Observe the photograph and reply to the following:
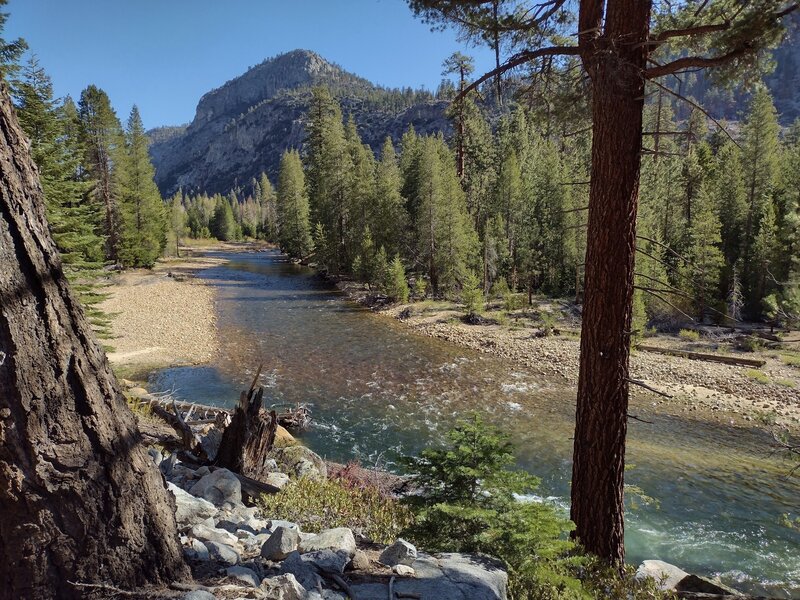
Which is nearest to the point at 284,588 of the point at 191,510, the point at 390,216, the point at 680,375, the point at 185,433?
the point at 191,510

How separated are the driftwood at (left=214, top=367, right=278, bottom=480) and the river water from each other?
8.58 feet

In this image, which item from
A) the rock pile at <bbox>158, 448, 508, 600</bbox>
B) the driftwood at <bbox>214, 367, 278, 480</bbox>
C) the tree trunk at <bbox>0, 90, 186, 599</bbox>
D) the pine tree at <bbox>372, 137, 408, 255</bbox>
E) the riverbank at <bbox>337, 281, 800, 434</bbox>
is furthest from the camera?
the pine tree at <bbox>372, 137, 408, 255</bbox>

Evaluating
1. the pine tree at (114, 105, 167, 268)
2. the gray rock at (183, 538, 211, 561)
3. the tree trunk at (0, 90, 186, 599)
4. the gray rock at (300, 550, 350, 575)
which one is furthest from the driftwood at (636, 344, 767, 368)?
the pine tree at (114, 105, 167, 268)

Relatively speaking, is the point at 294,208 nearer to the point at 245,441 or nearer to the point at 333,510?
the point at 245,441

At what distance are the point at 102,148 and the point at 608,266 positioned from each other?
44.0m

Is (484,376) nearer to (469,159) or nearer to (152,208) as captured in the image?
(469,159)

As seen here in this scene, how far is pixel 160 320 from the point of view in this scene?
79.7 feet

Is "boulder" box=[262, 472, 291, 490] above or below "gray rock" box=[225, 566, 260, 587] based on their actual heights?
below

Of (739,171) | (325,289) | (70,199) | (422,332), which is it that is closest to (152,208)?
(325,289)

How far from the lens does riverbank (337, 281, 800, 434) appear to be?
15.5 m

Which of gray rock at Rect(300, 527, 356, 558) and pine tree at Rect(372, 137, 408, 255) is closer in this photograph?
gray rock at Rect(300, 527, 356, 558)

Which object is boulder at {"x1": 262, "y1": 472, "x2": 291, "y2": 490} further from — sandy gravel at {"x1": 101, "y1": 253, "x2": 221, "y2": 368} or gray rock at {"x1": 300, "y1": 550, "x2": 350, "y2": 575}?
sandy gravel at {"x1": 101, "y1": 253, "x2": 221, "y2": 368}

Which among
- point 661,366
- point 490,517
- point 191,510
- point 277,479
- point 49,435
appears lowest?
point 661,366

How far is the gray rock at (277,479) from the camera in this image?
7055 mm
